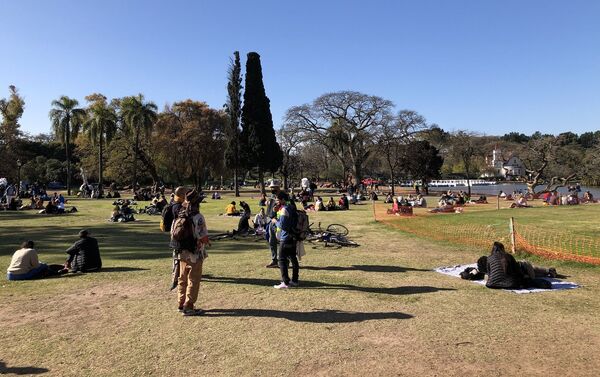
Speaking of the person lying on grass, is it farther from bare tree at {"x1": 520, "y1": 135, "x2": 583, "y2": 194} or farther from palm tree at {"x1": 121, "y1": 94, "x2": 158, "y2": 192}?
palm tree at {"x1": 121, "y1": 94, "x2": 158, "y2": 192}

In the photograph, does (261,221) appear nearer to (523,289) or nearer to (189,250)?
(189,250)

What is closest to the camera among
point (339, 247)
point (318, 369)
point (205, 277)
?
point (318, 369)

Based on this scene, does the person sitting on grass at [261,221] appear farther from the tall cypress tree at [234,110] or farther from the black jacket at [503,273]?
the tall cypress tree at [234,110]

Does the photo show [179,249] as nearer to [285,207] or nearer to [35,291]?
[285,207]

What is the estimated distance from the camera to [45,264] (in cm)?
851

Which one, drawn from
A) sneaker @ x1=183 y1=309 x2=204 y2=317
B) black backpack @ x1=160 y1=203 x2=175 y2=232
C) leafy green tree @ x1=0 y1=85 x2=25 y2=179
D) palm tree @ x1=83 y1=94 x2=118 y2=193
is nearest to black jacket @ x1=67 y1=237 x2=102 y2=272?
black backpack @ x1=160 y1=203 x2=175 y2=232

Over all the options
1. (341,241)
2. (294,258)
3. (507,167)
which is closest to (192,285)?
(294,258)

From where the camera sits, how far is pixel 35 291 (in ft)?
23.5

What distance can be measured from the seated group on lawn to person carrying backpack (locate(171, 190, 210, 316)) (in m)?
3.83

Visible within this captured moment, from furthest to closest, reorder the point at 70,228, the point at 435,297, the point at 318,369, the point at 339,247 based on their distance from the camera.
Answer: the point at 70,228 < the point at 339,247 < the point at 435,297 < the point at 318,369

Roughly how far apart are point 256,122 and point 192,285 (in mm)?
36659

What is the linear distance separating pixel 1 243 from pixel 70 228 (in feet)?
12.4

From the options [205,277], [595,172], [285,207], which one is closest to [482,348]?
[285,207]

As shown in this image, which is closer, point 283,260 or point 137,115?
point 283,260
